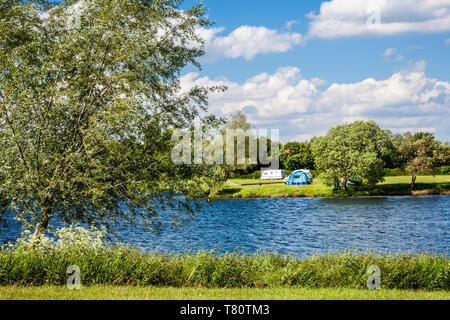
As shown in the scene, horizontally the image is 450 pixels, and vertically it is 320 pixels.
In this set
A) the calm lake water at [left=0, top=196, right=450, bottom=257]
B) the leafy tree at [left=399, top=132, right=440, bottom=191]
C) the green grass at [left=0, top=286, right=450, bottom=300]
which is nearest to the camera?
the green grass at [left=0, top=286, right=450, bottom=300]

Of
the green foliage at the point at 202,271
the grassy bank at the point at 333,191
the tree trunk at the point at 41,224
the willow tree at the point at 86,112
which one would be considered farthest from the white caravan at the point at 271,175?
the tree trunk at the point at 41,224

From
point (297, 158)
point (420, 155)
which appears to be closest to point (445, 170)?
point (420, 155)

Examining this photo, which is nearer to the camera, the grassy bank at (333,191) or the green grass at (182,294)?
the green grass at (182,294)

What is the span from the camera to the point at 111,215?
1316cm

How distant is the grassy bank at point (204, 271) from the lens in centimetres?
995

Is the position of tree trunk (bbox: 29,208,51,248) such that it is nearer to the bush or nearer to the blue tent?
the blue tent

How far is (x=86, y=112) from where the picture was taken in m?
12.9

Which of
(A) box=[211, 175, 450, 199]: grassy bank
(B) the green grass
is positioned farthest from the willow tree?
(A) box=[211, 175, 450, 199]: grassy bank

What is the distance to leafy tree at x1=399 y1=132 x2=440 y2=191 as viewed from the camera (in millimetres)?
56625

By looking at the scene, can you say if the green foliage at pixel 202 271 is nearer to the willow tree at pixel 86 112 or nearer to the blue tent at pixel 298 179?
the willow tree at pixel 86 112

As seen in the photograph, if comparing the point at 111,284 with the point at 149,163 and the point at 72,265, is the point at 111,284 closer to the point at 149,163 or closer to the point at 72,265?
the point at 72,265

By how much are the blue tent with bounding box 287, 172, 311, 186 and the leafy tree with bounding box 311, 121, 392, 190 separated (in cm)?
818

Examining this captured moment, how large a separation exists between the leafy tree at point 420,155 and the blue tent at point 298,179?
15.8 meters
